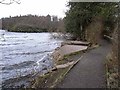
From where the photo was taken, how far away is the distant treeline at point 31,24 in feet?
381

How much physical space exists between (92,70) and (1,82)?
6117 mm

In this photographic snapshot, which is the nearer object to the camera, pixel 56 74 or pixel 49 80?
pixel 49 80

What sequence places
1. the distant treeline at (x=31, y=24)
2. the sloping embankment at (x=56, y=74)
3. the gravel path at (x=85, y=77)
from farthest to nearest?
1. the distant treeline at (x=31, y=24)
2. the sloping embankment at (x=56, y=74)
3. the gravel path at (x=85, y=77)

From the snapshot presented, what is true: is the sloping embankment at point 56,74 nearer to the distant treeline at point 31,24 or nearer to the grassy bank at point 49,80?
the grassy bank at point 49,80

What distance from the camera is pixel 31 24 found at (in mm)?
123375

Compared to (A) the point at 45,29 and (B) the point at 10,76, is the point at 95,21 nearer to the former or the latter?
(B) the point at 10,76

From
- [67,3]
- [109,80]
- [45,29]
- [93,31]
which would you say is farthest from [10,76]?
[45,29]

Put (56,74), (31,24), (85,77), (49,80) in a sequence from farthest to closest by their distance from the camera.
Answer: (31,24), (56,74), (49,80), (85,77)

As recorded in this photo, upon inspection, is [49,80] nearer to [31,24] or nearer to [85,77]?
[85,77]

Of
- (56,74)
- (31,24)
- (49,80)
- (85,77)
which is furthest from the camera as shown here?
(31,24)

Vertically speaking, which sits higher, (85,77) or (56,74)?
(85,77)

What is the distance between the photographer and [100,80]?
43.8 ft

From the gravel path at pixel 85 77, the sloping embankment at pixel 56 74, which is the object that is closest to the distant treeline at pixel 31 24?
the sloping embankment at pixel 56 74

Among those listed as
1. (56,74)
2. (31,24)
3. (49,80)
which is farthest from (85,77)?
(31,24)
